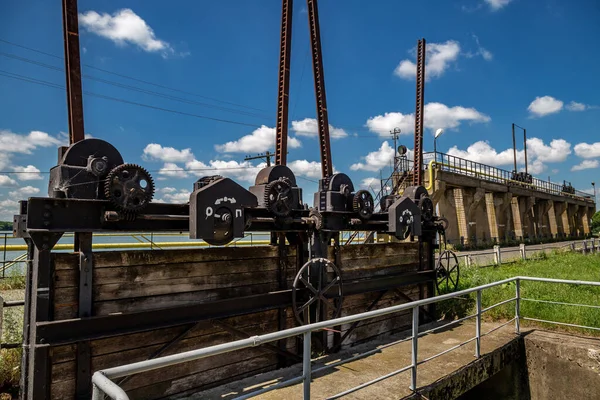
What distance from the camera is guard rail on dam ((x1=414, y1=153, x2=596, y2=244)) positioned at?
26906 mm

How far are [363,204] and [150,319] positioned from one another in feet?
12.3

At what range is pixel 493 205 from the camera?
32594 millimetres

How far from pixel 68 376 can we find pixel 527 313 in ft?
27.2

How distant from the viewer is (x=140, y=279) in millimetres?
4738

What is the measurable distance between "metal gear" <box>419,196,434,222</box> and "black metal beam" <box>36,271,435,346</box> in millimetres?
3873

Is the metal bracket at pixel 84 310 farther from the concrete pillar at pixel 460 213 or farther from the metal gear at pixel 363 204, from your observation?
the concrete pillar at pixel 460 213

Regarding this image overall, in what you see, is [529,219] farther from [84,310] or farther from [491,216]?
[84,310]

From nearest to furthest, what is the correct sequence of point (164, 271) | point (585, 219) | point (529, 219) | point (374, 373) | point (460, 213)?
point (164, 271) < point (374, 373) < point (460, 213) < point (529, 219) < point (585, 219)

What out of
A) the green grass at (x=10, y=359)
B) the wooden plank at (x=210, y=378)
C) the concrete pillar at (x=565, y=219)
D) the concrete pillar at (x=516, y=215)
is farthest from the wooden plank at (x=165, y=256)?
the concrete pillar at (x=565, y=219)

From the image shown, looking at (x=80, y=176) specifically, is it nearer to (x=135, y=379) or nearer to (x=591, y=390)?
(x=135, y=379)

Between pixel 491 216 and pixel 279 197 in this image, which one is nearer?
pixel 279 197

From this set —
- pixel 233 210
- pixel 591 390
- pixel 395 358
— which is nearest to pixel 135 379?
pixel 233 210

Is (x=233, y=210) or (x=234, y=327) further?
(x=234, y=327)

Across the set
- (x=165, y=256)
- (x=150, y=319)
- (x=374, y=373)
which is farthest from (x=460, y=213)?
(x=150, y=319)
